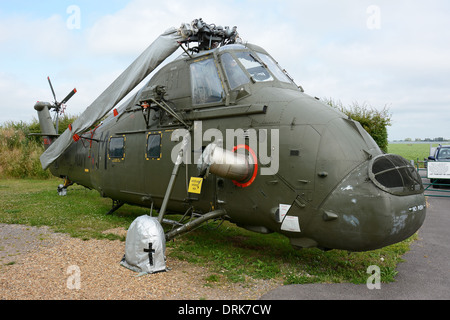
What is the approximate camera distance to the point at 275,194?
521 centimetres

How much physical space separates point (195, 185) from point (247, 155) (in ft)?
4.26

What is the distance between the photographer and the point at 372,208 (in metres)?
4.45

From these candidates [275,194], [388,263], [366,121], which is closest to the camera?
[275,194]

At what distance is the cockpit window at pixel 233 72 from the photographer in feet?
19.7

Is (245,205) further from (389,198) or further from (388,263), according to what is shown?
(388,263)

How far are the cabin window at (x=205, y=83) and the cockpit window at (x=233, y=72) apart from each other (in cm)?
20

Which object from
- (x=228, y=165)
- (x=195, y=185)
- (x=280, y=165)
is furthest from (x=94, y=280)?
(x=280, y=165)

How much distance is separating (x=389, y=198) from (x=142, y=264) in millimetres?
3733

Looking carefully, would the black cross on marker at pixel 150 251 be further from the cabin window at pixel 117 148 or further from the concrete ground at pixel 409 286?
the cabin window at pixel 117 148

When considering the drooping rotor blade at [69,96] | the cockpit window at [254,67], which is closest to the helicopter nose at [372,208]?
the cockpit window at [254,67]

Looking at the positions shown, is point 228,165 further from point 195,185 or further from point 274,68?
point 274,68

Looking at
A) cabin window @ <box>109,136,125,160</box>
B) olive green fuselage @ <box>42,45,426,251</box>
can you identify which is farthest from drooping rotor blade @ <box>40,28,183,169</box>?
cabin window @ <box>109,136,125,160</box>

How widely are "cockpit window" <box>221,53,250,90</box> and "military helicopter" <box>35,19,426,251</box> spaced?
2cm
